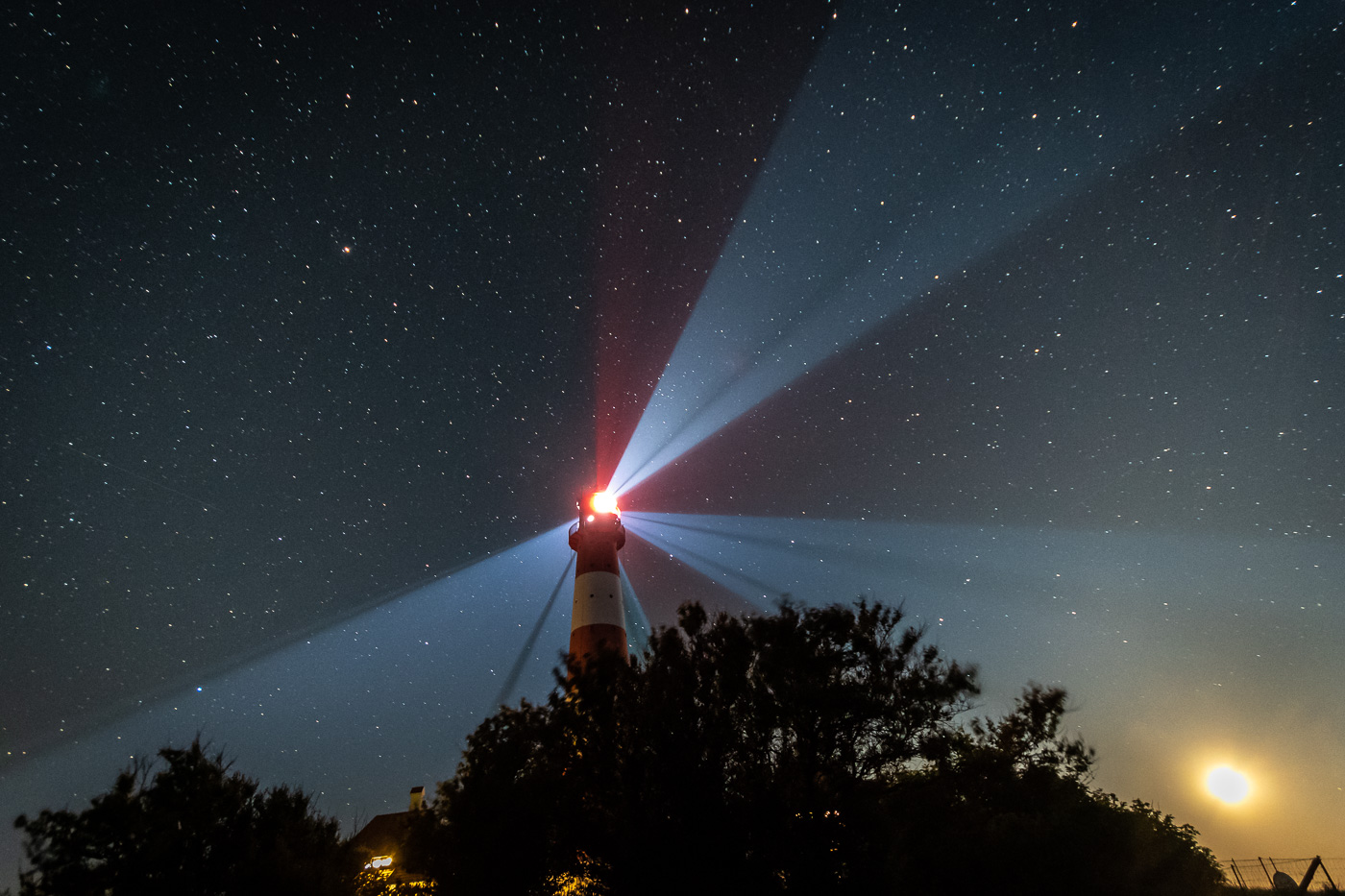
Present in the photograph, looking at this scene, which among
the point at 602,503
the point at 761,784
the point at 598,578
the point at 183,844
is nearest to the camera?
the point at 761,784

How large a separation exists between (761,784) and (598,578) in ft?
63.4

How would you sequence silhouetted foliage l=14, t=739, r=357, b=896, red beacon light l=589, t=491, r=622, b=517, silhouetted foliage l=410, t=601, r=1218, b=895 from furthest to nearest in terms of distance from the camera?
red beacon light l=589, t=491, r=622, b=517 < silhouetted foliage l=14, t=739, r=357, b=896 < silhouetted foliage l=410, t=601, r=1218, b=895

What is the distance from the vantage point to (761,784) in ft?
25.9

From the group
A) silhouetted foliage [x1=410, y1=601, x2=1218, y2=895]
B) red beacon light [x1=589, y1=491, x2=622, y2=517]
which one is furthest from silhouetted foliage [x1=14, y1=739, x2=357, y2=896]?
red beacon light [x1=589, y1=491, x2=622, y2=517]

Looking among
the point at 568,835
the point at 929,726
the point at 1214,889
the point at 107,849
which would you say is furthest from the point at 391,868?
the point at 1214,889

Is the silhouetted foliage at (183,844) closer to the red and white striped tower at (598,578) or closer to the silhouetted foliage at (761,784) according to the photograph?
the silhouetted foliage at (761,784)

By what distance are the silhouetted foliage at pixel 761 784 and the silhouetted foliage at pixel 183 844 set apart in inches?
174

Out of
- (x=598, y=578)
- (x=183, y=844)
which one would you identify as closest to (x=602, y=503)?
(x=598, y=578)

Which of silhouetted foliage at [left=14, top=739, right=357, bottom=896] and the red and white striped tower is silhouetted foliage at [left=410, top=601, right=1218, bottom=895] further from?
the red and white striped tower

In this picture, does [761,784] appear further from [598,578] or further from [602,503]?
[602,503]

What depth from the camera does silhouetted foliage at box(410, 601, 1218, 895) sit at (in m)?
7.54

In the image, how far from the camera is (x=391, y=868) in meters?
12.6

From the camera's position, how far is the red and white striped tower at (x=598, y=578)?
23.9 metres

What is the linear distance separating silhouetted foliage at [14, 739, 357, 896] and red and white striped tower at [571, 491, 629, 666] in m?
10.1
